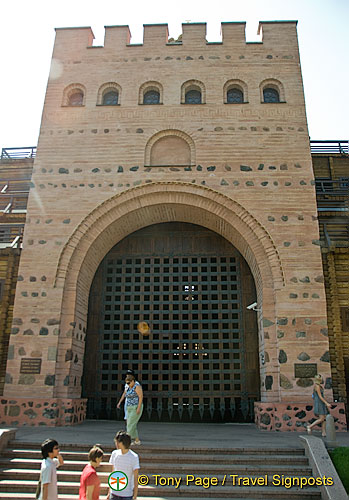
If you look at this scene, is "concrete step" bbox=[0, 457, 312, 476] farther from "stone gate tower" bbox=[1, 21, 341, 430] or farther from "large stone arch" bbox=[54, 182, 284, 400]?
"large stone arch" bbox=[54, 182, 284, 400]

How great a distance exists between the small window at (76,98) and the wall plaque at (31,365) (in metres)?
6.45

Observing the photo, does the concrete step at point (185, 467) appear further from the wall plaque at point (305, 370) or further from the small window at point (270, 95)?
the small window at point (270, 95)

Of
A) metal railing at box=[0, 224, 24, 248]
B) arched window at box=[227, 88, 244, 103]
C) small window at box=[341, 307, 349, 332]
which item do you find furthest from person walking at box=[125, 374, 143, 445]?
arched window at box=[227, 88, 244, 103]

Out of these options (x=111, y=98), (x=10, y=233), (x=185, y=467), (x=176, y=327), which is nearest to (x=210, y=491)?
(x=185, y=467)

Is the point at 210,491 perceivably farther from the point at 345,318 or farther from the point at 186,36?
the point at 186,36

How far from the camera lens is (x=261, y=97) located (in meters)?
10.6

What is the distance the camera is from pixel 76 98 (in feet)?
36.5

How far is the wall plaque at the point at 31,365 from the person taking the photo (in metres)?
8.62

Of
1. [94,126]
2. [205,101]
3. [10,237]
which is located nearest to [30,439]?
[10,237]

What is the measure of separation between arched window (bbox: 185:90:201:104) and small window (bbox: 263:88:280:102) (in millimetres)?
1674

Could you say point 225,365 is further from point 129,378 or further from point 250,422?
point 129,378

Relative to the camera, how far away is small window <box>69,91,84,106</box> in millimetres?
11070

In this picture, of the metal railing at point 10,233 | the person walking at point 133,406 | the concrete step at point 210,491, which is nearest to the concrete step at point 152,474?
the concrete step at point 210,491

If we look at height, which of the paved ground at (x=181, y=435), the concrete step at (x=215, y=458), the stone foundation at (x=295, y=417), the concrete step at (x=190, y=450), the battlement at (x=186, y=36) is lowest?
the concrete step at (x=215, y=458)
